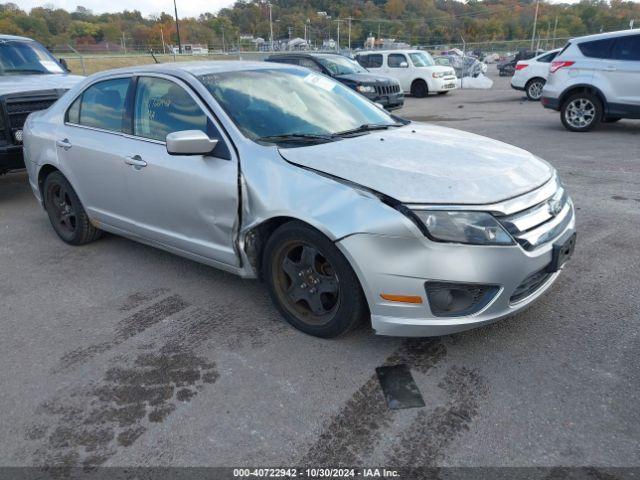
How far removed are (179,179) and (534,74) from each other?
15.4m

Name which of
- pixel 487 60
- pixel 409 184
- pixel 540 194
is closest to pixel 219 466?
pixel 409 184

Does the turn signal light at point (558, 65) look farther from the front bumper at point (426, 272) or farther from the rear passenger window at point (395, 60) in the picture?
the rear passenger window at point (395, 60)

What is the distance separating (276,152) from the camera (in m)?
3.25

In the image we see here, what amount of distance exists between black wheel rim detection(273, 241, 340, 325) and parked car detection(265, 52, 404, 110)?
11.3 m

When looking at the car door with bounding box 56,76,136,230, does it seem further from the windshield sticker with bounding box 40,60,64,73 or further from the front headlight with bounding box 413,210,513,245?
the windshield sticker with bounding box 40,60,64,73

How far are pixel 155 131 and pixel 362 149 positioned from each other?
1590 mm

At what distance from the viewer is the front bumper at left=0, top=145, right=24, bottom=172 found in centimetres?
634

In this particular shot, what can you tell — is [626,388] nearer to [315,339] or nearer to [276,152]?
[315,339]

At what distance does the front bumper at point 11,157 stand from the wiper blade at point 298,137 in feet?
14.6

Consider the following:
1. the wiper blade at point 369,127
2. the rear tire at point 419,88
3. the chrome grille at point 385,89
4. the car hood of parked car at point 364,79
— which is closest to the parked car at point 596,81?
the chrome grille at point 385,89

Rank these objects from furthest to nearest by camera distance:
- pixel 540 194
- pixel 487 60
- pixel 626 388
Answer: pixel 487 60 → pixel 540 194 → pixel 626 388

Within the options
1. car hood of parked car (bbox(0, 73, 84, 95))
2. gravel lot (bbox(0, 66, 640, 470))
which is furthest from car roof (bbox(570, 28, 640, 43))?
car hood of parked car (bbox(0, 73, 84, 95))

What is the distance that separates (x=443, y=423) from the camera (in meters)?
2.49

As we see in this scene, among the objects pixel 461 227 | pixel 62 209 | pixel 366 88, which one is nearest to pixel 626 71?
pixel 366 88
